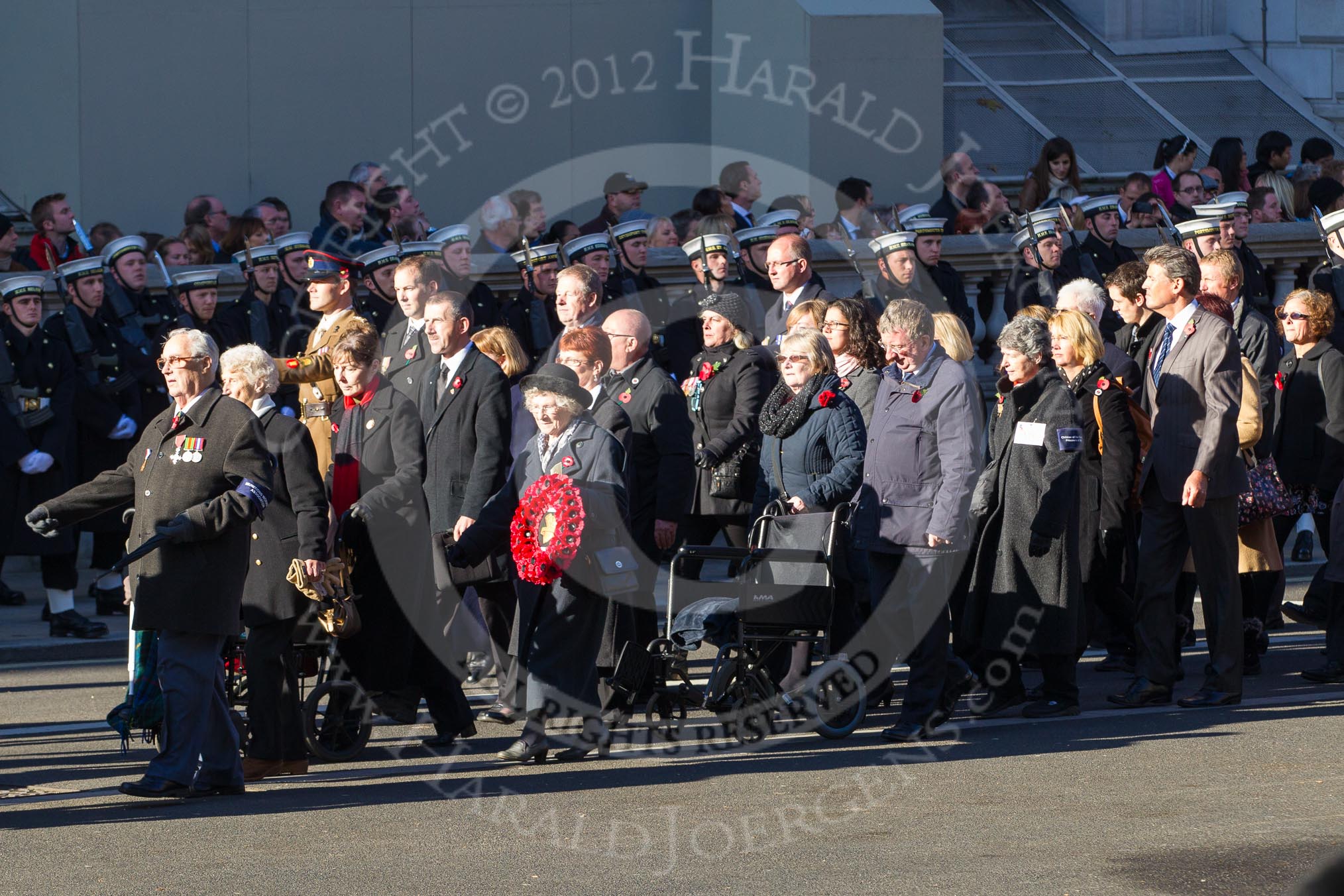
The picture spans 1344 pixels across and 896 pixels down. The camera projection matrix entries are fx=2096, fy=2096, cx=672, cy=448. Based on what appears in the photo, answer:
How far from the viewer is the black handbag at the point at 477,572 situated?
954 cm

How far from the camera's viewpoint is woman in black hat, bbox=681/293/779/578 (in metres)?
10.4

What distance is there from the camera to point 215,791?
7777mm

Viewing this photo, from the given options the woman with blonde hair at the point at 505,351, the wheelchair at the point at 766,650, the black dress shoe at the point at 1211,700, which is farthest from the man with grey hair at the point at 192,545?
the black dress shoe at the point at 1211,700

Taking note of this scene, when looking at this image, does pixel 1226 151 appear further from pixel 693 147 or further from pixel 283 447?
pixel 283 447

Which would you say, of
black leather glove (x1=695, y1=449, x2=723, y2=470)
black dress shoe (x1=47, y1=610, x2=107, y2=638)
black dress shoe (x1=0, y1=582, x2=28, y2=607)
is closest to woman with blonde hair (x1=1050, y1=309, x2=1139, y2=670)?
black leather glove (x1=695, y1=449, x2=723, y2=470)

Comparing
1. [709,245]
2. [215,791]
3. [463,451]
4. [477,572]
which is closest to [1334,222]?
[709,245]

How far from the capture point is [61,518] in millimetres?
7848

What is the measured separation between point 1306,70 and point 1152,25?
1.87 metres

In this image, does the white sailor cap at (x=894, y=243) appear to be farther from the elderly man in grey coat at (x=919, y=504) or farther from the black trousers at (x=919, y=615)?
the black trousers at (x=919, y=615)

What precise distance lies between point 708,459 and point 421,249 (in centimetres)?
364

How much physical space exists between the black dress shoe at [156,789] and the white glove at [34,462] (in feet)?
A: 16.6

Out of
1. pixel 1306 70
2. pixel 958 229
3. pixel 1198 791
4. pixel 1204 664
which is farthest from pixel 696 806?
pixel 1306 70

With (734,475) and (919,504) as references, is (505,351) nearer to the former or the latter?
(734,475)

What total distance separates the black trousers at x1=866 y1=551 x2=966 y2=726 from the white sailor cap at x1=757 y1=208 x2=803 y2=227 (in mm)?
5779
